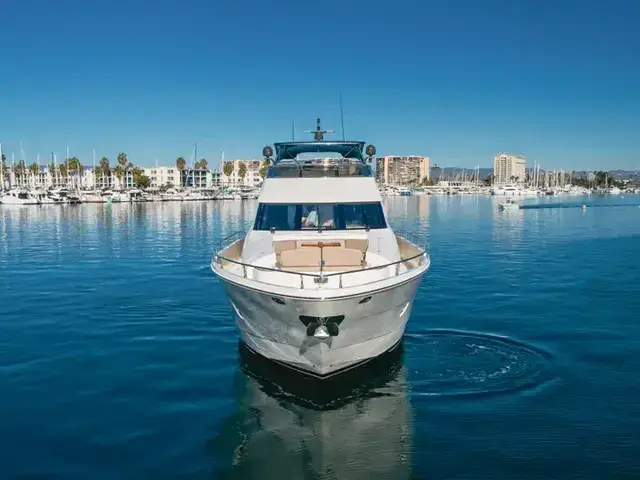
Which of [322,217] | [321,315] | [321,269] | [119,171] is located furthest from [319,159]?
[119,171]

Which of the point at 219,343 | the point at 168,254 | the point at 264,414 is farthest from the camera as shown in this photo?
the point at 168,254

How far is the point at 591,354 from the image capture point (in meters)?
15.0

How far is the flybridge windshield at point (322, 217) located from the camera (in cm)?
1551

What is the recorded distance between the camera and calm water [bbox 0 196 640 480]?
963 centimetres

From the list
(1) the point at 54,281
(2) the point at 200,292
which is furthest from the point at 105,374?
(1) the point at 54,281

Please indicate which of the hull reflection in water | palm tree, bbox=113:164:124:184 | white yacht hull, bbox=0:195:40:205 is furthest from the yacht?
palm tree, bbox=113:164:124:184

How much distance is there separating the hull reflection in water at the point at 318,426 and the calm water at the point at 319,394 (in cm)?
4

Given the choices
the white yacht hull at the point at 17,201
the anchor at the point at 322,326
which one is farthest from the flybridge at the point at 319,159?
the white yacht hull at the point at 17,201

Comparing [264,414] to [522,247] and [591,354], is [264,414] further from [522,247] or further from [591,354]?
[522,247]

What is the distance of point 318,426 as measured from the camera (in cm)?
1093

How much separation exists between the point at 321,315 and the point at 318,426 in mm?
2091

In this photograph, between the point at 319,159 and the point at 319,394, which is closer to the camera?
the point at 319,394

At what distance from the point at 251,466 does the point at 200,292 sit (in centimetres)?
1439

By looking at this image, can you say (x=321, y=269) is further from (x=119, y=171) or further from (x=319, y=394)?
(x=119, y=171)
